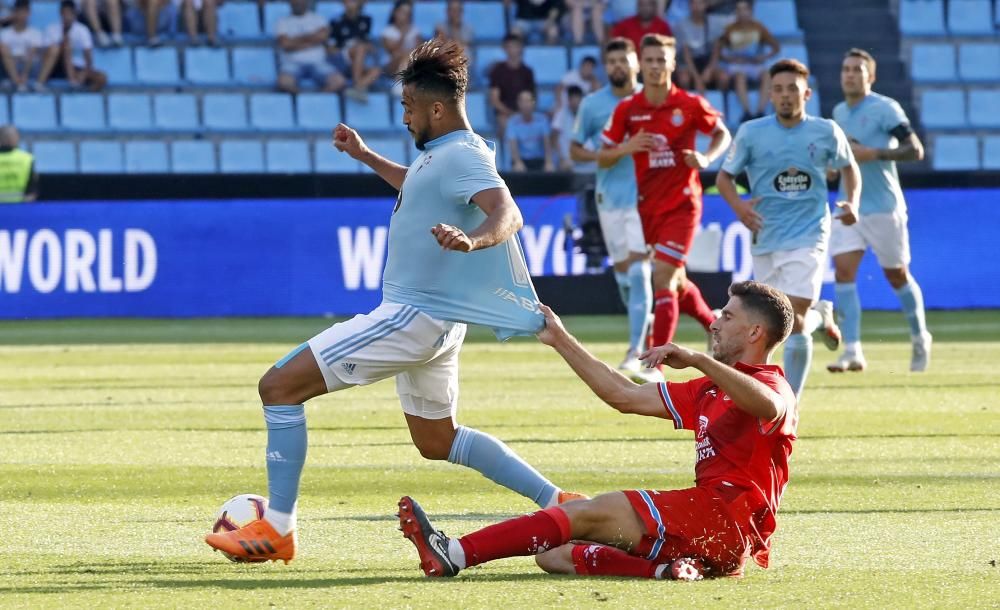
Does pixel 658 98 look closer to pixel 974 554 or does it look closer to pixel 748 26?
pixel 974 554

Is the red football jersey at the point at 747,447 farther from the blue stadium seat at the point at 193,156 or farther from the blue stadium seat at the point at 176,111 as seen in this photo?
the blue stadium seat at the point at 176,111

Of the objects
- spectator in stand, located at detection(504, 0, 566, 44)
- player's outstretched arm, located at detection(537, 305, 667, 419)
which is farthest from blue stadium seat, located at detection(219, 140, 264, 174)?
player's outstretched arm, located at detection(537, 305, 667, 419)

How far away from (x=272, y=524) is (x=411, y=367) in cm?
72

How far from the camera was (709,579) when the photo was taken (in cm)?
562

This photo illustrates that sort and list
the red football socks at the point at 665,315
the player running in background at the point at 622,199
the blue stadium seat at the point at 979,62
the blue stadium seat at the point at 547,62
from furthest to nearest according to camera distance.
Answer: the blue stadium seat at the point at 979,62, the blue stadium seat at the point at 547,62, the player running in background at the point at 622,199, the red football socks at the point at 665,315

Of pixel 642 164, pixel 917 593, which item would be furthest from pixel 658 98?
pixel 917 593

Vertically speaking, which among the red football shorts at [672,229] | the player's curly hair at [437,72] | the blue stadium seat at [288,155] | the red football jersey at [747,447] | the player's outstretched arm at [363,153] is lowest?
the blue stadium seat at [288,155]

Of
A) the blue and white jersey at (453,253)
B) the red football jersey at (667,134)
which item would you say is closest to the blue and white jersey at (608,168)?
the red football jersey at (667,134)

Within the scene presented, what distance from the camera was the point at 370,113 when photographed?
76.3 feet

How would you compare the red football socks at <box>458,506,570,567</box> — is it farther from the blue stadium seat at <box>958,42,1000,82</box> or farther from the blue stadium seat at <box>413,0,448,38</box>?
the blue stadium seat at <box>958,42,1000,82</box>

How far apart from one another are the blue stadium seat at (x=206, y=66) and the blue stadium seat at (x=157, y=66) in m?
0.15

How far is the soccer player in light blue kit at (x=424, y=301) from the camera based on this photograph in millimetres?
5910

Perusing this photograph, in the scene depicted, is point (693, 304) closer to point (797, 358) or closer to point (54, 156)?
point (797, 358)

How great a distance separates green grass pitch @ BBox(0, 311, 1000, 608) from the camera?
5406mm
